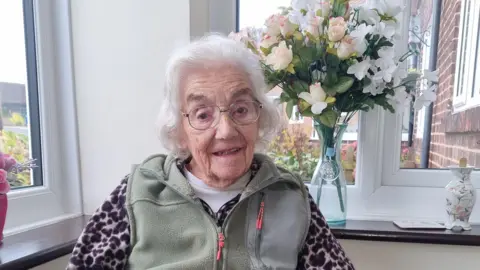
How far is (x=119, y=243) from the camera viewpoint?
92 centimetres

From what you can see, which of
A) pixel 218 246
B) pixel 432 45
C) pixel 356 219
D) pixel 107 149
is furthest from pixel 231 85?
pixel 432 45

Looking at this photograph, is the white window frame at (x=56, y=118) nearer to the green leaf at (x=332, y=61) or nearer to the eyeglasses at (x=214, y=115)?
the eyeglasses at (x=214, y=115)

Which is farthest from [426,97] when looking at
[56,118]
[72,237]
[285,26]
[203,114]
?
[56,118]

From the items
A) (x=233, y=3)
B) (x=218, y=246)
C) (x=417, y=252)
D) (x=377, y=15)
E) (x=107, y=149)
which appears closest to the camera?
(x=218, y=246)

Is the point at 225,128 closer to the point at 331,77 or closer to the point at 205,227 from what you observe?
the point at 205,227

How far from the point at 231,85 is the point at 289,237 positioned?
0.43m

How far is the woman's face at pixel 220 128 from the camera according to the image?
94cm

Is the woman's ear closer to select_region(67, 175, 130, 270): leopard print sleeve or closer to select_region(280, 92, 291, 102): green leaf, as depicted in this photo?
select_region(67, 175, 130, 270): leopard print sleeve

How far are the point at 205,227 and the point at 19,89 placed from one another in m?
0.88

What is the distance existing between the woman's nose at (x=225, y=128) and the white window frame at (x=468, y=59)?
97 centimetres

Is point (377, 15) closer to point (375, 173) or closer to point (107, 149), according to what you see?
point (375, 173)

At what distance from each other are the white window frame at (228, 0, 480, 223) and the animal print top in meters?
0.44

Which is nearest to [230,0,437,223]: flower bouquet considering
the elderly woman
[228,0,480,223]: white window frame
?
the elderly woman

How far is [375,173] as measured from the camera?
1392mm
